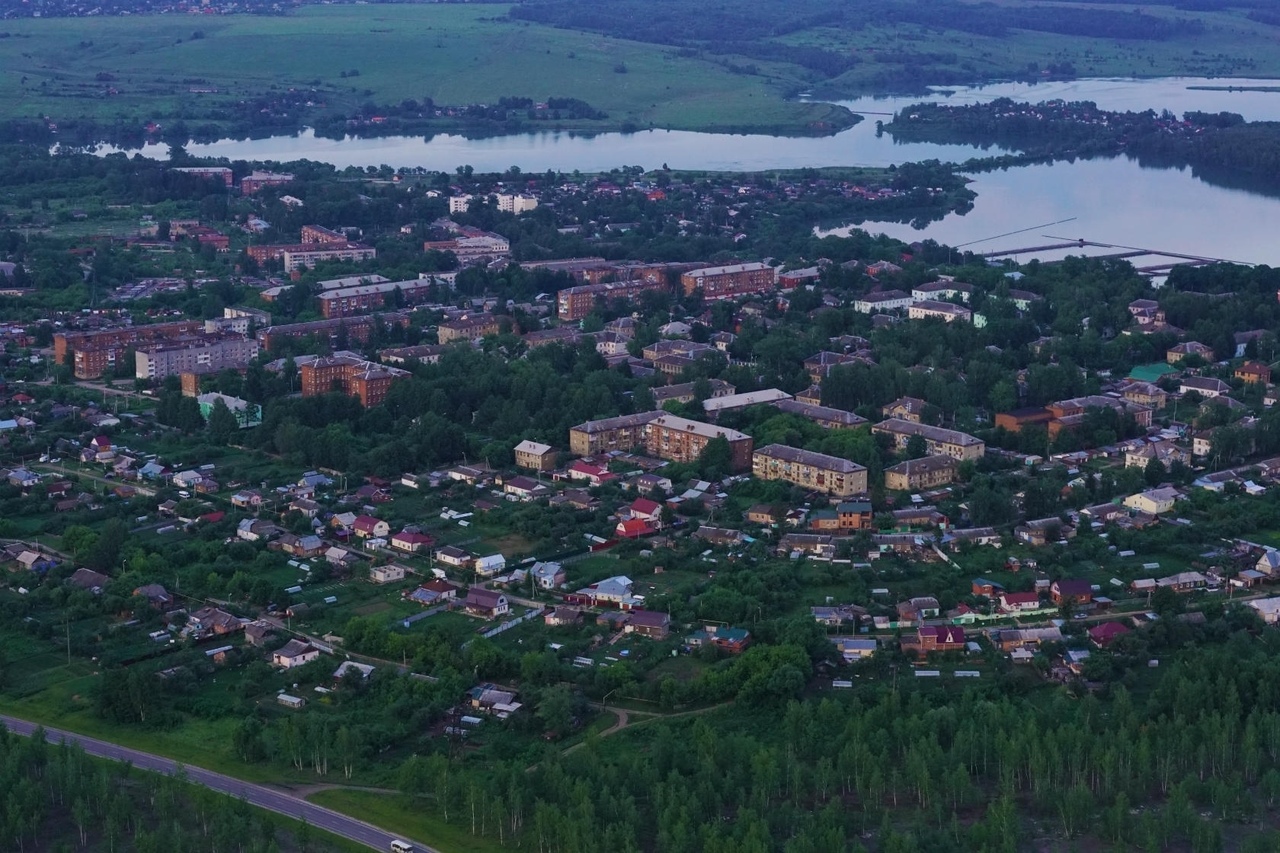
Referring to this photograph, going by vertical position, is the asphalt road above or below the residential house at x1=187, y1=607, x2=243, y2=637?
below

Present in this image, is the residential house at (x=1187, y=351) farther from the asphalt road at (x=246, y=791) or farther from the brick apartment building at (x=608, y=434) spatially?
the asphalt road at (x=246, y=791)

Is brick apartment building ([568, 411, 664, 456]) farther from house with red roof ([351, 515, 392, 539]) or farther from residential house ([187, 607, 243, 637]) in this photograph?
residential house ([187, 607, 243, 637])

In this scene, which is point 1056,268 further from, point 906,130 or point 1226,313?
point 906,130

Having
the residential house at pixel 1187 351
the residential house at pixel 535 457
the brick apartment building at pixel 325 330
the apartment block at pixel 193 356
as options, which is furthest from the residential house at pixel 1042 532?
the brick apartment building at pixel 325 330

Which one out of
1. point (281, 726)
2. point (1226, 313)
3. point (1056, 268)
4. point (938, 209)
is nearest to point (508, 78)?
point (938, 209)

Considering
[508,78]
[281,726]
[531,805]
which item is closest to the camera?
[531,805]

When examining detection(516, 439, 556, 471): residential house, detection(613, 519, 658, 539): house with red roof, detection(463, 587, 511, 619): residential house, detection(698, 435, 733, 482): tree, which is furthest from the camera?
detection(516, 439, 556, 471): residential house

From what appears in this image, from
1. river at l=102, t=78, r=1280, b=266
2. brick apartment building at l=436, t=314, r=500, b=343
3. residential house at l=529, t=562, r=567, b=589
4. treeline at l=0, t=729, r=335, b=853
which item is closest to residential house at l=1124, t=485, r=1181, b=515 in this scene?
residential house at l=529, t=562, r=567, b=589
